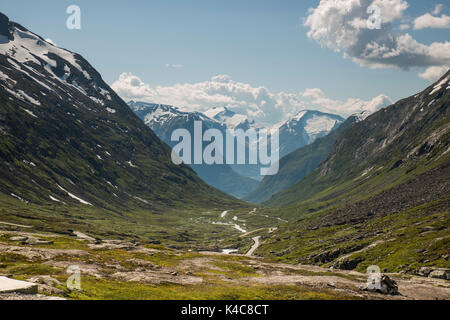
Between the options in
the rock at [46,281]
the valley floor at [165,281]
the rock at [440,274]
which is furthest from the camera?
the rock at [440,274]

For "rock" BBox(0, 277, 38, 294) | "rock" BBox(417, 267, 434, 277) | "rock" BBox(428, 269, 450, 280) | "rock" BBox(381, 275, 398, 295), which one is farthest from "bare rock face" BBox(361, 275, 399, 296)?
"rock" BBox(0, 277, 38, 294)

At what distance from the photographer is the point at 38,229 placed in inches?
7244

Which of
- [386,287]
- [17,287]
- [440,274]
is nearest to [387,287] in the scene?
[386,287]

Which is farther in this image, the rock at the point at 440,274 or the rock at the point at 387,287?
the rock at the point at 440,274

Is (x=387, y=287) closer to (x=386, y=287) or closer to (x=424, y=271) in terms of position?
(x=386, y=287)

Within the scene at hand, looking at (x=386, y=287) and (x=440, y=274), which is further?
(x=440, y=274)

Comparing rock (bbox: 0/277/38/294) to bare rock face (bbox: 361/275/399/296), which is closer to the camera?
rock (bbox: 0/277/38/294)

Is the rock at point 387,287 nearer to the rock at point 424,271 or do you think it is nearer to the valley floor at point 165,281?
the valley floor at point 165,281

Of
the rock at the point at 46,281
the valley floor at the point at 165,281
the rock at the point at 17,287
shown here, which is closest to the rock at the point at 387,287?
the valley floor at the point at 165,281

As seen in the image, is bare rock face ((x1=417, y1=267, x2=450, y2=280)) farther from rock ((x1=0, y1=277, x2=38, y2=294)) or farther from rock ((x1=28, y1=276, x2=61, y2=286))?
rock ((x1=0, y1=277, x2=38, y2=294))
